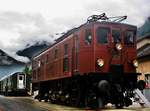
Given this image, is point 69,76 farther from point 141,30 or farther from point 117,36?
point 141,30

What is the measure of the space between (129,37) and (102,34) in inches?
62.4

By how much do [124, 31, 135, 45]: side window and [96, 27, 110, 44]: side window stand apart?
1.14 m

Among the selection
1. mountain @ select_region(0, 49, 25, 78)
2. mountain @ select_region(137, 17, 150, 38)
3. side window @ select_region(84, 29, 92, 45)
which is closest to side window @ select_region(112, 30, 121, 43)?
side window @ select_region(84, 29, 92, 45)

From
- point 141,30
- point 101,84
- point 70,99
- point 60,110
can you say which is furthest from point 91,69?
point 141,30

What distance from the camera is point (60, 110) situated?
18.2 m

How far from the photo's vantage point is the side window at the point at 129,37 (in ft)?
64.1

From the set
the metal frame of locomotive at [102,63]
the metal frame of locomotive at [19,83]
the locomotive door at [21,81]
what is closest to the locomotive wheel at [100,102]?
the metal frame of locomotive at [102,63]

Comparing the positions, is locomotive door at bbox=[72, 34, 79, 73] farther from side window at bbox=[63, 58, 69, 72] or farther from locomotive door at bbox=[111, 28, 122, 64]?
locomotive door at bbox=[111, 28, 122, 64]

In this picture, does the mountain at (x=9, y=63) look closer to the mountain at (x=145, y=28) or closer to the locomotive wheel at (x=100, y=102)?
the mountain at (x=145, y=28)

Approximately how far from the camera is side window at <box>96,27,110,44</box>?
61.4 feet

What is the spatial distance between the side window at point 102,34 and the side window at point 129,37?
1144 mm

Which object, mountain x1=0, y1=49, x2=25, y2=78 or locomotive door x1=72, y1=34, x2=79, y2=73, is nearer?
locomotive door x1=72, y1=34, x2=79, y2=73

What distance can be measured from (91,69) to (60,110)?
2.28 meters

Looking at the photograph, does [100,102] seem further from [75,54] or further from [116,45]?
[75,54]
